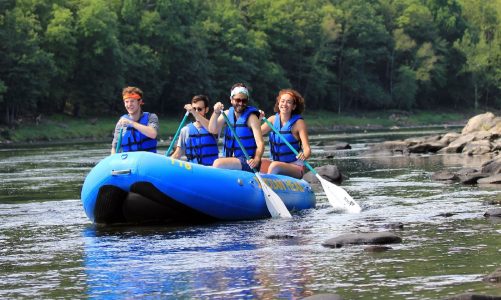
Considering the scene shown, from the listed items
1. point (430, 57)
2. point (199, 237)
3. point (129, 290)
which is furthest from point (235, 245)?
point (430, 57)

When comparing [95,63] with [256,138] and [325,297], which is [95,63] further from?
[325,297]

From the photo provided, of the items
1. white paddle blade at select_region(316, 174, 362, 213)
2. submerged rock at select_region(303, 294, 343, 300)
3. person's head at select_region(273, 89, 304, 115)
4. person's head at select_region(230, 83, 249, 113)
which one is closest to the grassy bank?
person's head at select_region(273, 89, 304, 115)

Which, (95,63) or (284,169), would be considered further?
(95,63)

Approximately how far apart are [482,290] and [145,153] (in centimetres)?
628

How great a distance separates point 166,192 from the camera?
13.7m

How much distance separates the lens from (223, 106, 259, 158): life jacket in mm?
15070

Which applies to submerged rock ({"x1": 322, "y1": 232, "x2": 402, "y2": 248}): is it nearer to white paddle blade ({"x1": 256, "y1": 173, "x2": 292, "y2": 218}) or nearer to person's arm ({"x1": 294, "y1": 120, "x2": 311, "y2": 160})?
white paddle blade ({"x1": 256, "y1": 173, "x2": 292, "y2": 218})

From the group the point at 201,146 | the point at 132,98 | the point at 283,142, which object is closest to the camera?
the point at 132,98

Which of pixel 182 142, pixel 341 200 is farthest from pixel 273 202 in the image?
pixel 182 142

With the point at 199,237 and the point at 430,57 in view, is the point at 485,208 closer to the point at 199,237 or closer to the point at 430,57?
the point at 199,237

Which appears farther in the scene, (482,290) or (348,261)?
(348,261)

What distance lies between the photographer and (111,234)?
13523 mm

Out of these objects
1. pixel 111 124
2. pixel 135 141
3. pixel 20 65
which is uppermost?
pixel 20 65

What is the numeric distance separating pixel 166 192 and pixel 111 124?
2137 inches
